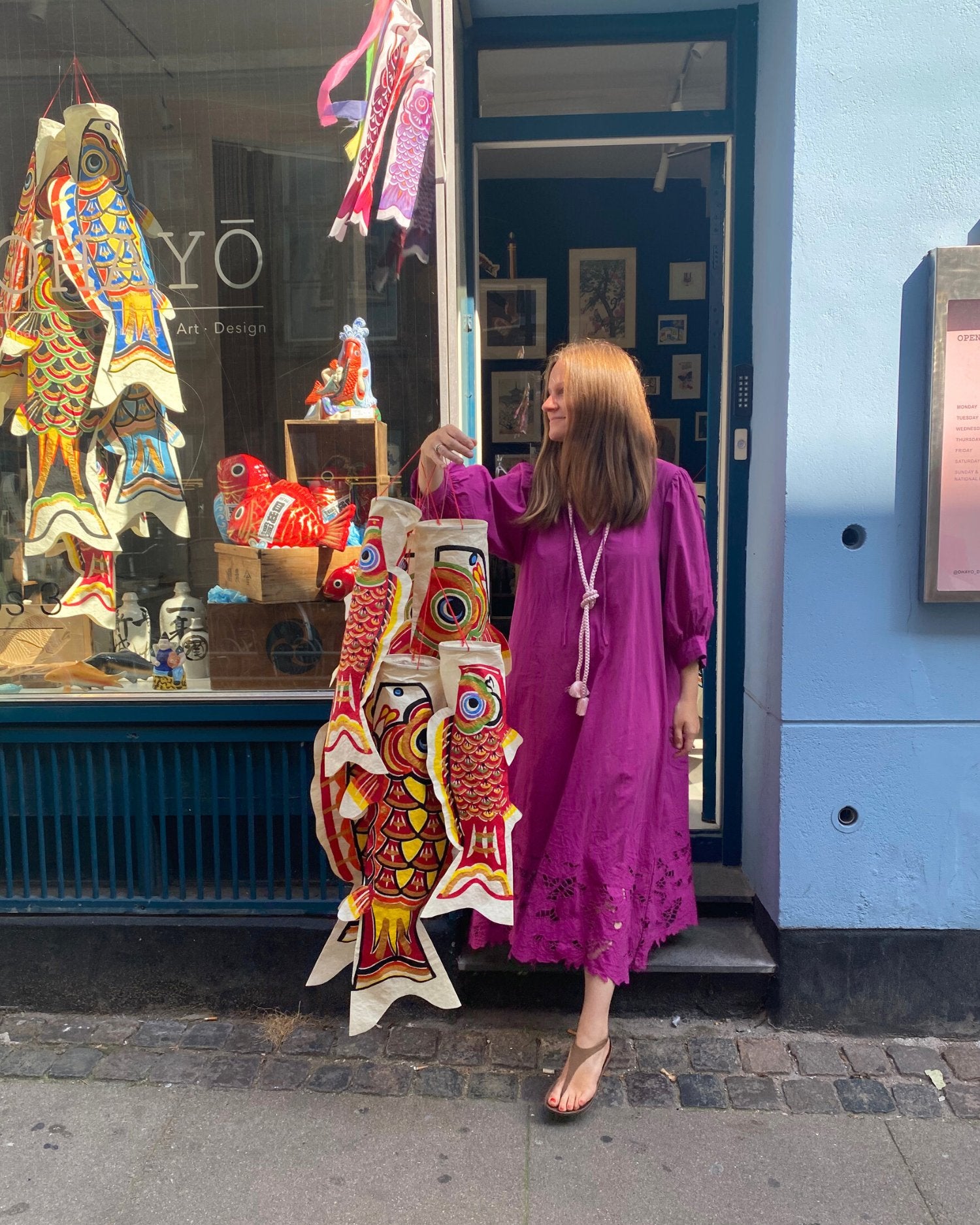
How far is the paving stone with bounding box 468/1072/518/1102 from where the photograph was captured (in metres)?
2.60

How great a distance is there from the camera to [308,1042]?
2871 millimetres

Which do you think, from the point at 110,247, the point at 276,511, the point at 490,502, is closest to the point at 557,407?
the point at 490,502

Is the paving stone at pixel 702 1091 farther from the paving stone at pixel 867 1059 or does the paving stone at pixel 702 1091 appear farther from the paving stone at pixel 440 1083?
the paving stone at pixel 440 1083

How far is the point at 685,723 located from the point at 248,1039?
1.66 meters

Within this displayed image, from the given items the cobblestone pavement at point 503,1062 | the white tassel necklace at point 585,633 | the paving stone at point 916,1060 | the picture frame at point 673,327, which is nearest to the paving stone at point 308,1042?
the cobblestone pavement at point 503,1062

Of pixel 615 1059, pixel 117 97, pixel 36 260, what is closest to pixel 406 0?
pixel 117 97

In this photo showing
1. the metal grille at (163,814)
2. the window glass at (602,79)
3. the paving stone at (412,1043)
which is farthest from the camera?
the window glass at (602,79)

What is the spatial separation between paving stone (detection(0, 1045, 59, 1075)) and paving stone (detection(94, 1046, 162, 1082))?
17 centimetres

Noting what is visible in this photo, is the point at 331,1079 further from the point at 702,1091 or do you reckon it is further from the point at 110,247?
the point at 110,247

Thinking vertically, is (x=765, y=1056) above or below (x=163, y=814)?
below

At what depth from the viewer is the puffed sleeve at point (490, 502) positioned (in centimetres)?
246

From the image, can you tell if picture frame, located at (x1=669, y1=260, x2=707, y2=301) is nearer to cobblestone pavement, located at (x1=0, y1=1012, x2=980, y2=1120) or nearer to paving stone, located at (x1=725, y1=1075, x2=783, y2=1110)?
cobblestone pavement, located at (x1=0, y1=1012, x2=980, y2=1120)

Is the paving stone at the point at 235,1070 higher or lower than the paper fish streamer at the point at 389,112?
Result: lower

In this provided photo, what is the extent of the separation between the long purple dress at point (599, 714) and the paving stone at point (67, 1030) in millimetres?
1311
